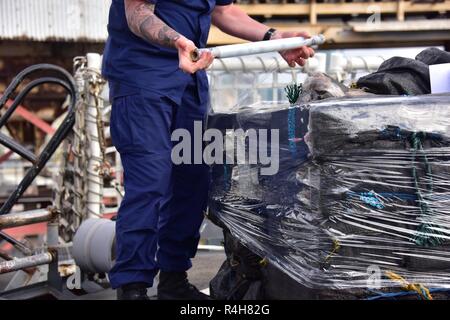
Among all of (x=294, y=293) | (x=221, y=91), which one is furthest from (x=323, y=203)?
(x=221, y=91)

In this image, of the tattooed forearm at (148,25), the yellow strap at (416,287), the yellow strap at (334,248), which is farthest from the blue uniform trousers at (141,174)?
the yellow strap at (416,287)

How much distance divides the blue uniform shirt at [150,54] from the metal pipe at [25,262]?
0.98 metres

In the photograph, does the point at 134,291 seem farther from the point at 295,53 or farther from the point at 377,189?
the point at 295,53

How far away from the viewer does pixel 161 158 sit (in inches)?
84.4

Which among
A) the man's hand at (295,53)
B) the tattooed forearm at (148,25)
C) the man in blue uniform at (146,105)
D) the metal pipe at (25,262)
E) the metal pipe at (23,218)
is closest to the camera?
the tattooed forearm at (148,25)

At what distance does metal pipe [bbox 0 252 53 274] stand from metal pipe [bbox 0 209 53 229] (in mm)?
202

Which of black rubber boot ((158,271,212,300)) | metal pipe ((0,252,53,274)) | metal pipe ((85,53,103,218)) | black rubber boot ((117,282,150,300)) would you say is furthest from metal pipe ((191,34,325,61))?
metal pipe ((85,53,103,218))

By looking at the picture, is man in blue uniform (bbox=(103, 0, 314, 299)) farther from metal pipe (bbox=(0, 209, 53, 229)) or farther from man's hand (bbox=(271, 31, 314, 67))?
metal pipe (bbox=(0, 209, 53, 229))

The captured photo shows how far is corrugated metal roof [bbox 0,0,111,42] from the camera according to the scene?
7.31 metres

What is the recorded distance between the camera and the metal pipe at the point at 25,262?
264 centimetres

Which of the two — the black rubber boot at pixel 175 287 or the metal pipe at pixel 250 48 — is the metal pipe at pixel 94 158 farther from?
the metal pipe at pixel 250 48

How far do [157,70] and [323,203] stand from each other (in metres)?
0.82

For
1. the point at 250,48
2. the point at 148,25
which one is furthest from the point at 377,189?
the point at 148,25
